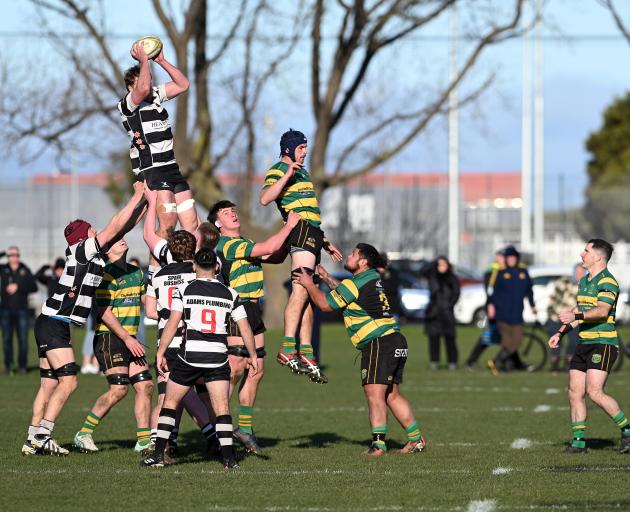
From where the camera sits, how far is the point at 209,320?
10.6 metres

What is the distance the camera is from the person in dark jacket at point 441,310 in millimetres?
24094

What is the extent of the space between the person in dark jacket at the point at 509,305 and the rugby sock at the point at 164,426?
43.1 ft

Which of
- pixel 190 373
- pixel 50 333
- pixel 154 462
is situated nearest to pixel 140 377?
pixel 50 333

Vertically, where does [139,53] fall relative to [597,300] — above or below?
above

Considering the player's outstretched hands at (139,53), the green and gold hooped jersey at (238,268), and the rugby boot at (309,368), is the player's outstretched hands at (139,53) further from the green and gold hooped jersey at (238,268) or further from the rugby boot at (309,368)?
the rugby boot at (309,368)

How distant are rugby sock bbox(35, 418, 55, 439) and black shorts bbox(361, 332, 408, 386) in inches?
111

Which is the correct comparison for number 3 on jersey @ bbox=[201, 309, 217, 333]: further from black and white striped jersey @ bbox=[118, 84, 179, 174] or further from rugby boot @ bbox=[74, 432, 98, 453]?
rugby boot @ bbox=[74, 432, 98, 453]

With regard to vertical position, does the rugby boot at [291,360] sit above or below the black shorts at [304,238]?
below

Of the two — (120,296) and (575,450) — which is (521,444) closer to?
(575,450)

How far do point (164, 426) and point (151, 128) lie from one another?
2672 mm

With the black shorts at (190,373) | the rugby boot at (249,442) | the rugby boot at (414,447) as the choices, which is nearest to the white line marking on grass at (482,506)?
the black shorts at (190,373)

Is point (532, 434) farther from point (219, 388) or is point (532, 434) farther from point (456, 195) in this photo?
point (456, 195)

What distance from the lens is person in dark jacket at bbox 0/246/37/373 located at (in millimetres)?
22984

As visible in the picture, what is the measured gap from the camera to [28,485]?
9.94m
